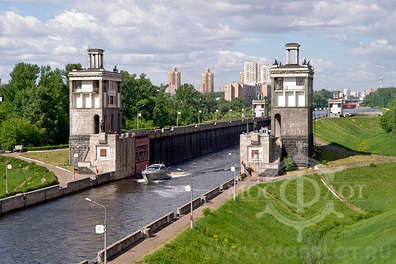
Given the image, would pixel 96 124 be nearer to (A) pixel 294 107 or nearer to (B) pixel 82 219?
(A) pixel 294 107

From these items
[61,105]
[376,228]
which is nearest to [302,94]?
[376,228]

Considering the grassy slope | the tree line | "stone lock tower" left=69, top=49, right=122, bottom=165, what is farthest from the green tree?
the grassy slope

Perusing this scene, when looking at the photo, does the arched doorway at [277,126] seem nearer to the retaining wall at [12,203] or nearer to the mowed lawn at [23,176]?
the mowed lawn at [23,176]

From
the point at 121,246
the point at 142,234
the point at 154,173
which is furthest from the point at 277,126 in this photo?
the point at 121,246

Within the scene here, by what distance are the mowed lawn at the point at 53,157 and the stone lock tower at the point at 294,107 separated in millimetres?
36973

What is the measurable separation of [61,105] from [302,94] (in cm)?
6564

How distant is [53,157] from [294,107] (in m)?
44.3

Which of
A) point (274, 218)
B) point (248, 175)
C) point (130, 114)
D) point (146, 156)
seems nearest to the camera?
point (274, 218)

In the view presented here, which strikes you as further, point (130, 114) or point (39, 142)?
point (130, 114)

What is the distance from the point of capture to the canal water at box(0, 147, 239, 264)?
56188mm

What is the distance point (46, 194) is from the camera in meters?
81.1

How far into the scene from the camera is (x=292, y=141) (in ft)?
342

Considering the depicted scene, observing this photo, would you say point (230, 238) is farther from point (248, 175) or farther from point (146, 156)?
point (146, 156)

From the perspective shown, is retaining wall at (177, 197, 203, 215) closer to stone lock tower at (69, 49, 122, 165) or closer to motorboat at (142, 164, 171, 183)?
motorboat at (142, 164, 171, 183)
